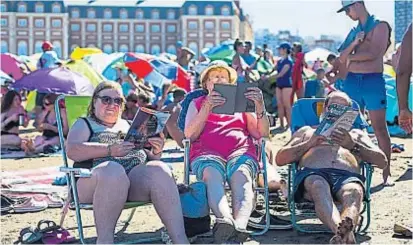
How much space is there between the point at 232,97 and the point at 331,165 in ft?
2.36

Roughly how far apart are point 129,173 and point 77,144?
1.12 ft

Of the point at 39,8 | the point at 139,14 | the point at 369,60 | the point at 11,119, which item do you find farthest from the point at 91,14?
the point at 369,60

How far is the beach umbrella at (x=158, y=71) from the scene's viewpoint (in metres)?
11.1

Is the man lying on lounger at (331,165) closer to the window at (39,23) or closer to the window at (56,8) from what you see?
the window at (39,23)

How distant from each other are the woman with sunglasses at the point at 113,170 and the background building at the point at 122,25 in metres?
73.0

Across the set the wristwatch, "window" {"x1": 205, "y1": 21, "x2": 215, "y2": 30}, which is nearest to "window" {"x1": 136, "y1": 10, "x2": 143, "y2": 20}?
"window" {"x1": 205, "y1": 21, "x2": 215, "y2": 30}

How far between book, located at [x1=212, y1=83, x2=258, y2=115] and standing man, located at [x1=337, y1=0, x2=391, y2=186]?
172 centimetres

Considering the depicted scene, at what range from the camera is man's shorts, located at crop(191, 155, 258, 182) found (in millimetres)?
3910

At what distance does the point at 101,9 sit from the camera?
8256 cm

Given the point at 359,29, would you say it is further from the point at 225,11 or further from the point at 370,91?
the point at 225,11

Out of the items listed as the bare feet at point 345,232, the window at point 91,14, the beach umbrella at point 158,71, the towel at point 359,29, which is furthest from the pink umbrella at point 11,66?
the window at point 91,14

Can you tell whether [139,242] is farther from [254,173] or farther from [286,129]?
[286,129]

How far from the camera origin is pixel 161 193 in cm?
350

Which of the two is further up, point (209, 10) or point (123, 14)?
point (209, 10)
